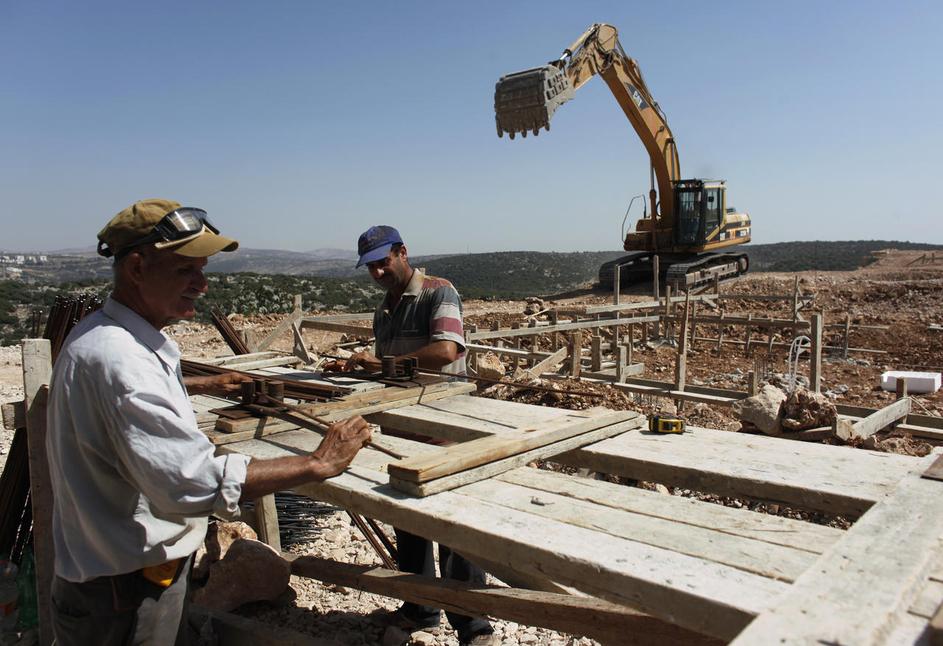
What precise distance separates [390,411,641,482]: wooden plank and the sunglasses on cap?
0.92 meters

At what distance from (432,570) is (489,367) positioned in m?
5.83

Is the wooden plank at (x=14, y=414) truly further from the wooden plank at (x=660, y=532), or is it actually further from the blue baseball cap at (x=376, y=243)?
the wooden plank at (x=660, y=532)

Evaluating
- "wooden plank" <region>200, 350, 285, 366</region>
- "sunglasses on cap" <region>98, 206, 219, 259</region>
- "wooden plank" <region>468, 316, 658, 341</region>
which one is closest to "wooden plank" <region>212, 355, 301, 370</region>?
"wooden plank" <region>200, 350, 285, 366</region>

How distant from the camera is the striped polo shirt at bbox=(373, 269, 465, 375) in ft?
12.8

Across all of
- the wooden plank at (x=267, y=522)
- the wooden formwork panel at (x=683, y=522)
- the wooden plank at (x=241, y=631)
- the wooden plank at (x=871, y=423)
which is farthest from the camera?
the wooden plank at (x=871, y=423)

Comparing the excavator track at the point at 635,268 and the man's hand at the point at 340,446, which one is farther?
the excavator track at the point at 635,268

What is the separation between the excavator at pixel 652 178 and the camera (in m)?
14.4

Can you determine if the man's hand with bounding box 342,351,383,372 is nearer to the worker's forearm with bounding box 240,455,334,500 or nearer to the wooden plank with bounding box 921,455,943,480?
the worker's forearm with bounding box 240,455,334,500

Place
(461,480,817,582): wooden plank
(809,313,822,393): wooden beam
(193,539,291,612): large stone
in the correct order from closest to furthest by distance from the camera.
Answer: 1. (461,480,817,582): wooden plank
2. (193,539,291,612): large stone
3. (809,313,822,393): wooden beam

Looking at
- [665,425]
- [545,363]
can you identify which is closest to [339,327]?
[545,363]

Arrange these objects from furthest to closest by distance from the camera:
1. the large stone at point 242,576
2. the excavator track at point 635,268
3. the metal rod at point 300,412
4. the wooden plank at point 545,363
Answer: the excavator track at point 635,268 → the wooden plank at point 545,363 → the large stone at point 242,576 → the metal rod at point 300,412

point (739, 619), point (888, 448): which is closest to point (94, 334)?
point (739, 619)

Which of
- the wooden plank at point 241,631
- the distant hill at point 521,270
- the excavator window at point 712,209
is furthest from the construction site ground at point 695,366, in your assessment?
the distant hill at point 521,270

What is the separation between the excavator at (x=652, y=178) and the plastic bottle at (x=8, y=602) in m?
12.4
